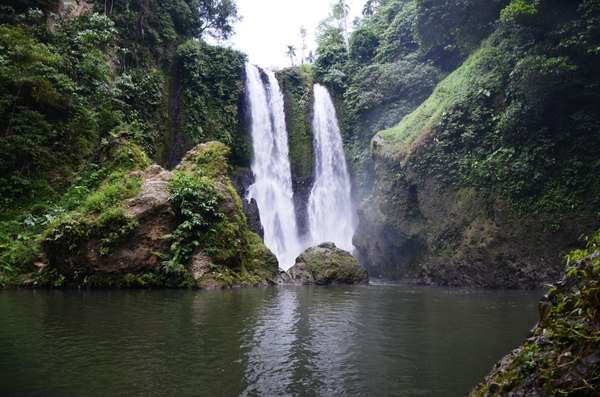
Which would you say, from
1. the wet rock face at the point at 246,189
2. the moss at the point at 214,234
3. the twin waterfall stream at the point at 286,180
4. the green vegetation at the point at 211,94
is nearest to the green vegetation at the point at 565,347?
the moss at the point at 214,234

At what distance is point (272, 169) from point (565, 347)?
24.2m

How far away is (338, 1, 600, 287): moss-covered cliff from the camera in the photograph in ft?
44.2

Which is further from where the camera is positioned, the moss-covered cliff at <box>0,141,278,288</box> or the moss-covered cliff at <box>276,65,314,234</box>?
the moss-covered cliff at <box>276,65,314,234</box>

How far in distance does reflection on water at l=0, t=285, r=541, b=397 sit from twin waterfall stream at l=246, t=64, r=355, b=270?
48.9ft

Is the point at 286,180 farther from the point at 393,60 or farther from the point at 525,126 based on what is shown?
the point at 525,126

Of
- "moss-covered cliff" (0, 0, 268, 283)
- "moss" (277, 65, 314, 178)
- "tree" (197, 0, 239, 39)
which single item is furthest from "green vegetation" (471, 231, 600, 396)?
"tree" (197, 0, 239, 39)

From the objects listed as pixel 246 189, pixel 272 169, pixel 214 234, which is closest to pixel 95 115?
pixel 214 234

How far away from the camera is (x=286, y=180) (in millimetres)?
26094

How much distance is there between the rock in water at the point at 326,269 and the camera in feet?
50.7

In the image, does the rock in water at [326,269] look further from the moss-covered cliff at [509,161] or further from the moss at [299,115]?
the moss at [299,115]

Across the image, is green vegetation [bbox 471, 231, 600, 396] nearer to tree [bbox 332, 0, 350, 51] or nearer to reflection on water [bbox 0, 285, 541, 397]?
reflection on water [bbox 0, 285, 541, 397]

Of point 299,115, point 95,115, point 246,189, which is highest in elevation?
point 299,115

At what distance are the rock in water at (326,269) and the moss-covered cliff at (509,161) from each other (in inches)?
136

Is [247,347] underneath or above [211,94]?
underneath
